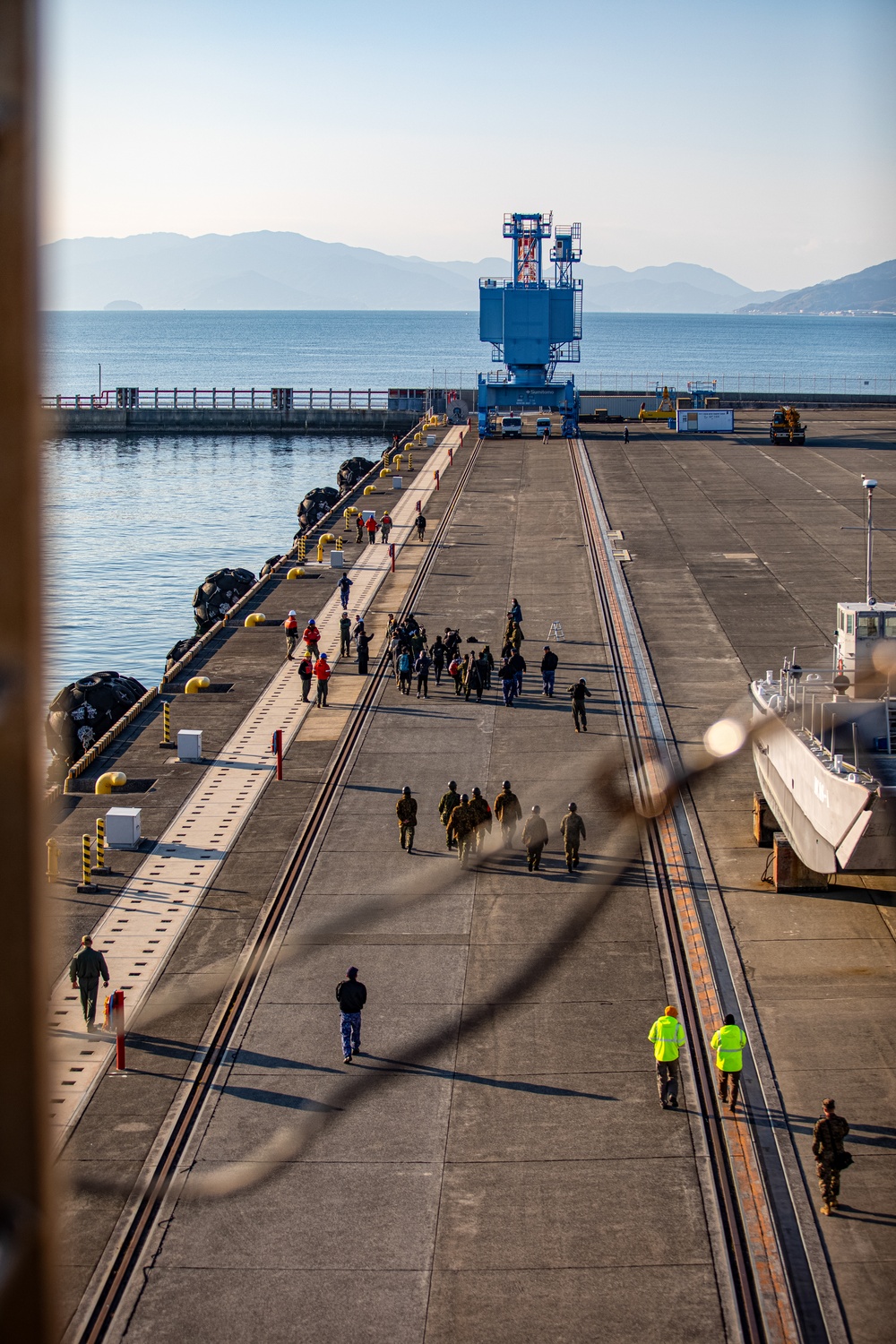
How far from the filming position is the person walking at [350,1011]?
1714cm

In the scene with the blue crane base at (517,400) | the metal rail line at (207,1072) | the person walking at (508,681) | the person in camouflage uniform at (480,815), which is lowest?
the metal rail line at (207,1072)

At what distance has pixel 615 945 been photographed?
69.3 feet

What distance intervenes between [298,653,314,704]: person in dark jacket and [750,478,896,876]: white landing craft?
1200 centimetres

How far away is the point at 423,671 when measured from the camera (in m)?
36.2

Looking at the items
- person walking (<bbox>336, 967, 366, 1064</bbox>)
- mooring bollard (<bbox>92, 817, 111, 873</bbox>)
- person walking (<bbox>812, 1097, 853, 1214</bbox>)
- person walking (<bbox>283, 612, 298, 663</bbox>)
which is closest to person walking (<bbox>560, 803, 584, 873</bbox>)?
person walking (<bbox>336, 967, 366, 1064</bbox>)

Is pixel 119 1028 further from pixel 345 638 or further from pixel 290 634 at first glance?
pixel 290 634

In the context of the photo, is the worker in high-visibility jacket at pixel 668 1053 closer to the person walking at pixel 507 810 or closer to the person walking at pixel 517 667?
the person walking at pixel 507 810

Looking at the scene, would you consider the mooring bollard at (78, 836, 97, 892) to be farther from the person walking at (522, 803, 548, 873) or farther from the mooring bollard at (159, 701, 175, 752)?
the mooring bollard at (159, 701, 175, 752)

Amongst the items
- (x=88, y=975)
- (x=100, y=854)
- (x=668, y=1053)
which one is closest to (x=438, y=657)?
(x=100, y=854)

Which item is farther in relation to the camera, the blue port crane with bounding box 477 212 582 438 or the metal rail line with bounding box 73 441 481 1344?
the blue port crane with bounding box 477 212 582 438

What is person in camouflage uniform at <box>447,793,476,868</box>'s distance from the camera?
24734mm

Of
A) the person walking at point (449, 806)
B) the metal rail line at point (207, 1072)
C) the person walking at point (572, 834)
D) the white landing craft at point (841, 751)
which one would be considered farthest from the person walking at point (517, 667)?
the person walking at point (572, 834)

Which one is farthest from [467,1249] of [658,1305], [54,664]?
[54,664]

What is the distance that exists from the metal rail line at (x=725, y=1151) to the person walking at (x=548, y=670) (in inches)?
75.8
